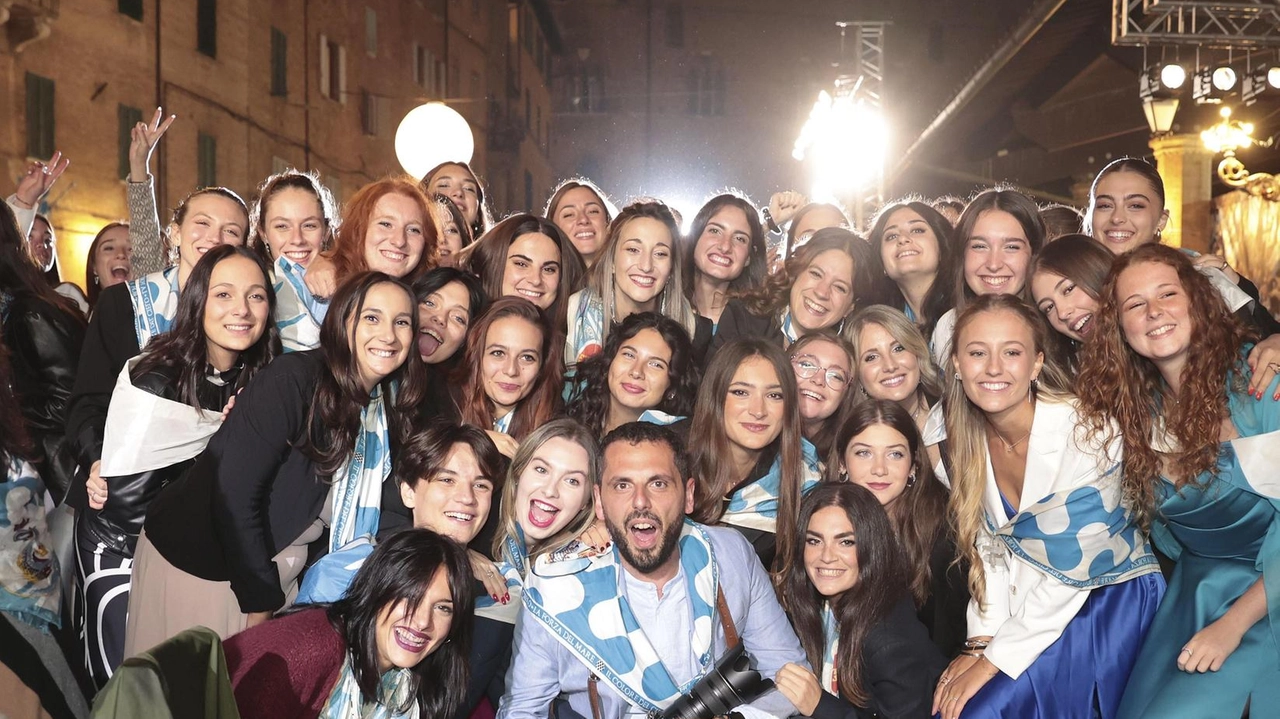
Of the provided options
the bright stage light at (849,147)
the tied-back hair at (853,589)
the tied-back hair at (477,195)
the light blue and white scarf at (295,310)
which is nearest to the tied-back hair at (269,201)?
the light blue and white scarf at (295,310)

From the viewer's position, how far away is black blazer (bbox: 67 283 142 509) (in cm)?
355

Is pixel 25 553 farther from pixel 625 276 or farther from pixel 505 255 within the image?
pixel 625 276

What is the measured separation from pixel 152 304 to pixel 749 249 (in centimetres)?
225

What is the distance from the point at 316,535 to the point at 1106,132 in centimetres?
1174

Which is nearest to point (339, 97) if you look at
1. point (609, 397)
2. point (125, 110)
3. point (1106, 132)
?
point (125, 110)

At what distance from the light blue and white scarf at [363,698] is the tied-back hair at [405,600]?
1cm

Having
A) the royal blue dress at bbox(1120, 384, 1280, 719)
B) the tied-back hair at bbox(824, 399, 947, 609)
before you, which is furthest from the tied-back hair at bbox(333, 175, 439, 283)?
the royal blue dress at bbox(1120, 384, 1280, 719)

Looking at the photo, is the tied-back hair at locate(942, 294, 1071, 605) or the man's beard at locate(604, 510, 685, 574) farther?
the tied-back hair at locate(942, 294, 1071, 605)

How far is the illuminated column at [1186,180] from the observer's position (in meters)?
10.2

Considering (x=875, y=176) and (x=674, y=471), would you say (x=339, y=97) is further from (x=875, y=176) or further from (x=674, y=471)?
(x=674, y=471)

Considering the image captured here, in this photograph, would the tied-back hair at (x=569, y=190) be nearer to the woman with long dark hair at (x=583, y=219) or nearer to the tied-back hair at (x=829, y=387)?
the woman with long dark hair at (x=583, y=219)

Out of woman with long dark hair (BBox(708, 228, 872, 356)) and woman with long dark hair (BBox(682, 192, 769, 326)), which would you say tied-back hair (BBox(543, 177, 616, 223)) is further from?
woman with long dark hair (BBox(708, 228, 872, 356))

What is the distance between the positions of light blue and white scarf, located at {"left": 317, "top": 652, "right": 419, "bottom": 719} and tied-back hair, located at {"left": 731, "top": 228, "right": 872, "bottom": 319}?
211cm

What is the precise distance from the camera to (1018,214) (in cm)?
428
